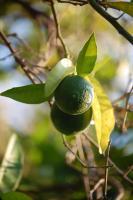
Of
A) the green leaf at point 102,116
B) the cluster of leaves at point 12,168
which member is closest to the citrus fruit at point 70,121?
the green leaf at point 102,116

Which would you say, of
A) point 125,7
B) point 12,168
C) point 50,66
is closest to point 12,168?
point 12,168

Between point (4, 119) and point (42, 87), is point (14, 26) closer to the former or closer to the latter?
point (4, 119)

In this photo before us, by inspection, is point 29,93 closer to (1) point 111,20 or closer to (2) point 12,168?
(1) point 111,20

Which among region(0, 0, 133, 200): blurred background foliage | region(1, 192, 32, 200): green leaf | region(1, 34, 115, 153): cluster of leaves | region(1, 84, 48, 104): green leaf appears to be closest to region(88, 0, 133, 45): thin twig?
region(1, 34, 115, 153): cluster of leaves

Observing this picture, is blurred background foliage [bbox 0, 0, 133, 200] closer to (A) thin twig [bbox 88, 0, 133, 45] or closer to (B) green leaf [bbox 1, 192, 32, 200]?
(B) green leaf [bbox 1, 192, 32, 200]

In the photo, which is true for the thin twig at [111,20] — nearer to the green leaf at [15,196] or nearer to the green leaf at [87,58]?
the green leaf at [87,58]

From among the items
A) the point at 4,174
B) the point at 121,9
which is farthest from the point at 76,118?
the point at 4,174

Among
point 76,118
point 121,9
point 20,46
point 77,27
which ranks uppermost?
point 121,9
